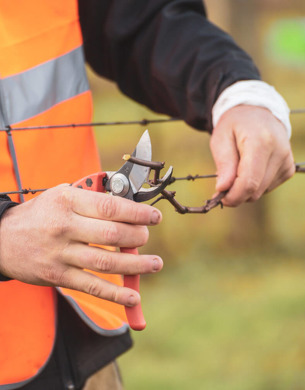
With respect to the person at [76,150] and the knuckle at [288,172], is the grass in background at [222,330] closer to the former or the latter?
the person at [76,150]

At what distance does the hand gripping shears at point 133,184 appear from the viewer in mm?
1284

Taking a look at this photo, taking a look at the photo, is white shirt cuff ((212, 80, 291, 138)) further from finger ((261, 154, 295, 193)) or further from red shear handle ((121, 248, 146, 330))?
red shear handle ((121, 248, 146, 330))

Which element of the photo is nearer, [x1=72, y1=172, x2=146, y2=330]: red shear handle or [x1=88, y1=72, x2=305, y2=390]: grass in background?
[x1=72, y1=172, x2=146, y2=330]: red shear handle

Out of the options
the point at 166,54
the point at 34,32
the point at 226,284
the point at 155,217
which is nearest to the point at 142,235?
the point at 155,217

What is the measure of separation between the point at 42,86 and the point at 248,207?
462cm

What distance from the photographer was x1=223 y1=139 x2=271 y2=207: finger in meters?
1.64

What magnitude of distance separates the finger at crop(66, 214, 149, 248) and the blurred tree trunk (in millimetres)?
4910

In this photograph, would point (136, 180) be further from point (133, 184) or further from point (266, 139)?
point (266, 139)

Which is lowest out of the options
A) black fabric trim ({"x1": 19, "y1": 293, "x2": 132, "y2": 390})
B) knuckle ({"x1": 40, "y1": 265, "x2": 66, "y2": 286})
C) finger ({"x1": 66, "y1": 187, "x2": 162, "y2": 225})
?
black fabric trim ({"x1": 19, "y1": 293, "x2": 132, "y2": 390})

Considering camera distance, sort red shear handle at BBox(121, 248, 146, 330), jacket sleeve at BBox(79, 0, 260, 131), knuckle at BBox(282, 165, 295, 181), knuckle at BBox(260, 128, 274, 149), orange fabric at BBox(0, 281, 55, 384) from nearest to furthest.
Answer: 1. red shear handle at BBox(121, 248, 146, 330)
2. orange fabric at BBox(0, 281, 55, 384)
3. knuckle at BBox(260, 128, 274, 149)
4. knuckle at BBox(282, 165, 295, 181)
5. jacket sleeve at BBox(79, 0, 260, 131)

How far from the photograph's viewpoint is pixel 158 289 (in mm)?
5289

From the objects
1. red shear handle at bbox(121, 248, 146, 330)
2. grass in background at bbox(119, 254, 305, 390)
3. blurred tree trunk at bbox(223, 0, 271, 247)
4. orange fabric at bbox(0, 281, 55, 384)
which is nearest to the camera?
red shear handle at bbox(121, 248, 146, 330)

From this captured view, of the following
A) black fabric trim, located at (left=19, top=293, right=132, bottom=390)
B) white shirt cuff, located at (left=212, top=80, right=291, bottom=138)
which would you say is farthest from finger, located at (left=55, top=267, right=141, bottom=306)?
white shirt cuff, located at (left=212, top=80, right=291, bottom=138)

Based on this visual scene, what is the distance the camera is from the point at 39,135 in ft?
5.42
